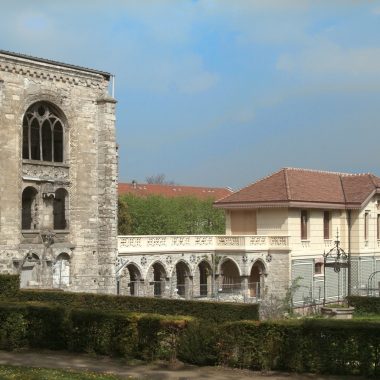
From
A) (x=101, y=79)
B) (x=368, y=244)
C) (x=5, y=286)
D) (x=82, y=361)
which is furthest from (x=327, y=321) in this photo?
(x=368, y=244)

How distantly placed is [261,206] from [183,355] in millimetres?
28981

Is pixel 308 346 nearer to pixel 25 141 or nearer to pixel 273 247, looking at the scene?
pixel 25 141

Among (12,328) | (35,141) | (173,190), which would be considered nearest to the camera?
(12,328)

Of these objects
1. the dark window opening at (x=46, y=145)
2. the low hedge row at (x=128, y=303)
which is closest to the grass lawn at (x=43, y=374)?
the low hedge row at (x=128, y=303)

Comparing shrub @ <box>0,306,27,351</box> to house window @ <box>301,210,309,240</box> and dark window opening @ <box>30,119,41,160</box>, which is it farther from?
house window @ <box>301,210,309,240</box>

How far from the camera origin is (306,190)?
1831 inches

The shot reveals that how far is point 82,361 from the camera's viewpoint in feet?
56.9

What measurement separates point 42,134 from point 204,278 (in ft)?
60.8

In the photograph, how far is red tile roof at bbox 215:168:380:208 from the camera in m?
45.1

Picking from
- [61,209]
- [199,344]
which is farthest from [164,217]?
[199,344]

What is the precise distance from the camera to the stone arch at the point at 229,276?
1774 inches

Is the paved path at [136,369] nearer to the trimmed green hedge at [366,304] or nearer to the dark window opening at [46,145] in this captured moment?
the dark window opening at [46,145]

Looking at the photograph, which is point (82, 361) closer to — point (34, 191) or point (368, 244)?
point (34, 191)

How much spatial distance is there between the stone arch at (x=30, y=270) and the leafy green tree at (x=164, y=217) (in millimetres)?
24462
